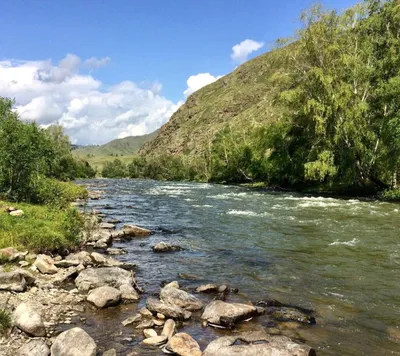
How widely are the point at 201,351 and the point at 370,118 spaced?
134 ft

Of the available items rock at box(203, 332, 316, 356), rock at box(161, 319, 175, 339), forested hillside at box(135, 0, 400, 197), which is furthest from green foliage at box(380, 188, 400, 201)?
rock at box(161, 319, 175, 339)

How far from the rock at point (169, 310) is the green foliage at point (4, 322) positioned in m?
3.69

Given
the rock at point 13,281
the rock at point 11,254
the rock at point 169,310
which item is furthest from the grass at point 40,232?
the rock at point 169,310

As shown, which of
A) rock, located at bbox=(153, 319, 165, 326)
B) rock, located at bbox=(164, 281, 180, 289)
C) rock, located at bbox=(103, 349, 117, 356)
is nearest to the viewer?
rock, located at bbox=(103, 349, 117, 356)

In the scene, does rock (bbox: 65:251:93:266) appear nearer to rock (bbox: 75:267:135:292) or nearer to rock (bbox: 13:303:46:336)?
rock (bbox: 75:267:135:292)

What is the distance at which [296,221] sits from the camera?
27359 mm

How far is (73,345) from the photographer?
806cm

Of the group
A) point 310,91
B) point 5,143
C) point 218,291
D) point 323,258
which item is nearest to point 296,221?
point 323,258

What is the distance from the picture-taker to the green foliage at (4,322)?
870 cm

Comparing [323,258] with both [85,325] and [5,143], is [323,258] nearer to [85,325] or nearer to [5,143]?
[85,325]

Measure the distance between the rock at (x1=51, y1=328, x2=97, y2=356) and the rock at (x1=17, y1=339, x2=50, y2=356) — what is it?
0.16m

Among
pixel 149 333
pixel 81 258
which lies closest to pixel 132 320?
pixel 149 333

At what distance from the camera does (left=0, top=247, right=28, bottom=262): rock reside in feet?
45.9

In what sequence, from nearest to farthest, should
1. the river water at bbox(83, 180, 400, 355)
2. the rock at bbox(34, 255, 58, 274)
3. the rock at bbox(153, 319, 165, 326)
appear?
the river water at bbox(83, 180, 400, 355)
the rock at bbox(153, 319, 165, 326)
the rock at bbox(34, 255, 58, 274)
